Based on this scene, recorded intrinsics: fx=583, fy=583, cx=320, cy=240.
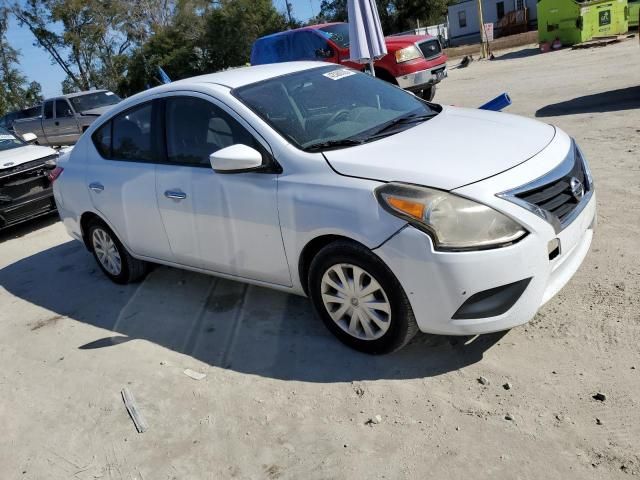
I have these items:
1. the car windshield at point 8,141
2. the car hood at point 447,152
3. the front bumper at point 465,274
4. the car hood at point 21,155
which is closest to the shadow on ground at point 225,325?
the front bumper at point 465,274

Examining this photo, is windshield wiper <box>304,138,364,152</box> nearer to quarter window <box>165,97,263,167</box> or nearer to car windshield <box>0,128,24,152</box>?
quarter window <box>165,97,263,167</box>

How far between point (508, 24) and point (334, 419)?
130 ft

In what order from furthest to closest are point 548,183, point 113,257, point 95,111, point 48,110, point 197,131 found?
1. point 48,110
2. point 95,111
3. point 113,257
4. point 197,131
5. point 548,183

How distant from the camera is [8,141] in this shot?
8797 mm

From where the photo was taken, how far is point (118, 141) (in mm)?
4730

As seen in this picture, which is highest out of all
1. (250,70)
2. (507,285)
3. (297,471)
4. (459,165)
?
(250,70)

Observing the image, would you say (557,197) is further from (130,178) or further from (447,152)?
(130,178)

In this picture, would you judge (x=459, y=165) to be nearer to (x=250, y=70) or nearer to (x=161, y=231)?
(x=250, y=70)

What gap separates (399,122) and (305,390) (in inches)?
72.0

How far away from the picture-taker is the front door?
11.7ft

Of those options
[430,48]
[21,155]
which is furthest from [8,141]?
[430,48]

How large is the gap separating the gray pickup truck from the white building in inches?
1192

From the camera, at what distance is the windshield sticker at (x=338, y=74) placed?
4258mm

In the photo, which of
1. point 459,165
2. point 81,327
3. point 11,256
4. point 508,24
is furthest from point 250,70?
point 508,24
